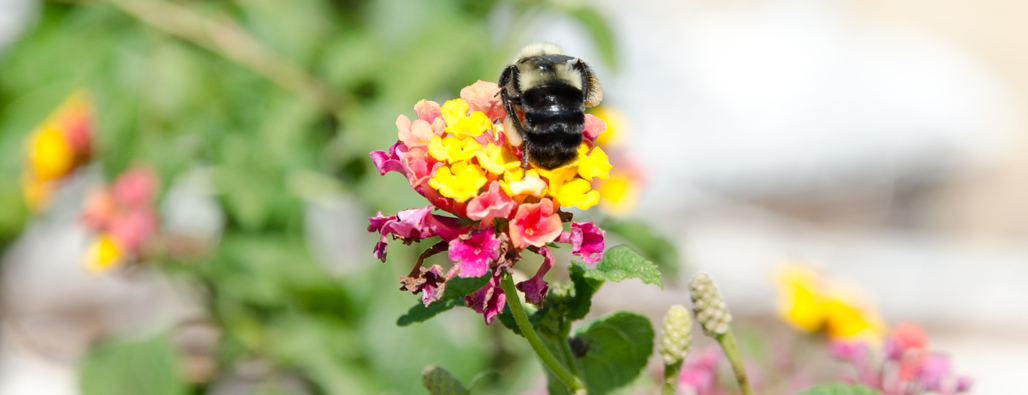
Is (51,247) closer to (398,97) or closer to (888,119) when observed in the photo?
(398,97)

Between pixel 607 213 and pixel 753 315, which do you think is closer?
pixel 607 213

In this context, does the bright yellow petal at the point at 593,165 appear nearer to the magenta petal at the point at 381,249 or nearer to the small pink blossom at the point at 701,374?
the magenta petal at the point at 381,249

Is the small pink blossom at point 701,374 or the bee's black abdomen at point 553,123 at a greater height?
the bee's black abdomen at point 553,123

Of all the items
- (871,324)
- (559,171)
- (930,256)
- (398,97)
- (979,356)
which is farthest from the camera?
(930,256)

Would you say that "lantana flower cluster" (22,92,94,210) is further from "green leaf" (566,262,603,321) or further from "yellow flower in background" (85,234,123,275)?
"green leaf" (566,262,603,321)

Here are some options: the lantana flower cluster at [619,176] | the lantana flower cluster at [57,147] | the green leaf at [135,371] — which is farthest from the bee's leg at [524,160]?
the lantana flower cluster at [57,147]

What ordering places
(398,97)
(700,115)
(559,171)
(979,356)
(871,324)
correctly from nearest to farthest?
(559,171), (871,324), (398,97), (979,356), (700,115)

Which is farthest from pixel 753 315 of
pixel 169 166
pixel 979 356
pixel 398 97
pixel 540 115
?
pixel 540 115
